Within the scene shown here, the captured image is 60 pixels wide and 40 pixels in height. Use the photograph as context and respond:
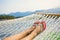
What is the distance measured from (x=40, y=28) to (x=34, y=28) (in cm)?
5

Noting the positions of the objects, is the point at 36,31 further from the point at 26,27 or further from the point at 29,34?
the point at 26,27

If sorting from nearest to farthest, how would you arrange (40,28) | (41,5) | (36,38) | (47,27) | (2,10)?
(36,38) < (40,28) < (47,27) < (2,10) < (41,5)

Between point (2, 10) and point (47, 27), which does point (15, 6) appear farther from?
point (47, 27)

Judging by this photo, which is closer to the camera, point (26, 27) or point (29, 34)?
point (29, 34)

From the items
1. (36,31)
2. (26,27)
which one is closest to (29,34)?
(36,31)

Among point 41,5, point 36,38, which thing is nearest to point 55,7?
point 41,5

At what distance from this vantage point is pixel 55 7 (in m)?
2.19

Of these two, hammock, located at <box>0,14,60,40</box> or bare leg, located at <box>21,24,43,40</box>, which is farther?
hammock, located at <box>0,14,60,40</box>

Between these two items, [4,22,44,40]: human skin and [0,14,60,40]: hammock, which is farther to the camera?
[0,14,60,40]: hammock

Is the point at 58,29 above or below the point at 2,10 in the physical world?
below

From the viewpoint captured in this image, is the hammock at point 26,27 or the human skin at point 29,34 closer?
the human skin at point 29,34

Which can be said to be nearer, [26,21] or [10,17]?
Answer: [26,21]

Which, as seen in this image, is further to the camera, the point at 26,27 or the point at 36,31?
the point at 26,27

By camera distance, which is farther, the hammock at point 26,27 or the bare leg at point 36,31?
the hammock at point 26,27
